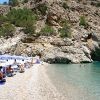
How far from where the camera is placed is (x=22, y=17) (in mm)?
136625

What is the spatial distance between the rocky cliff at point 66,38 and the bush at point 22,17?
3206mm

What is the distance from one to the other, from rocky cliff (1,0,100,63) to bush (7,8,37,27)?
10.5 ft

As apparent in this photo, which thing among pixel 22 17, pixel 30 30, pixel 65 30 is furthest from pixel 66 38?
pixel 22 17

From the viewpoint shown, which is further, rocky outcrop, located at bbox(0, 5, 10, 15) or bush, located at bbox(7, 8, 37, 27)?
rocky outcrop, located at bbox(0, 5, 10, 15)

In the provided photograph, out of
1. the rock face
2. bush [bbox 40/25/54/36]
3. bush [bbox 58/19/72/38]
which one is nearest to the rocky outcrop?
bush [bbox 58/19/72/38]

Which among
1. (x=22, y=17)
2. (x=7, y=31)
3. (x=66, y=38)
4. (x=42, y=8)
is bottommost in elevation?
(x=7, y=31)

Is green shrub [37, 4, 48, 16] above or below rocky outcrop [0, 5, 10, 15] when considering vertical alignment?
above

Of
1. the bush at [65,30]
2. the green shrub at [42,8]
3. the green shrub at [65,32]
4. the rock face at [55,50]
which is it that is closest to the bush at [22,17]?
the green shrub at [42,8]

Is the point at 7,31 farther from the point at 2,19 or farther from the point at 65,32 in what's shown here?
the point at 65,32

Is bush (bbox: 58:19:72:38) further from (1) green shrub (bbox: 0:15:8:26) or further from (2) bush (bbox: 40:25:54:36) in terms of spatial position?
(1) green shrub (bbox: 0:15:8:26)

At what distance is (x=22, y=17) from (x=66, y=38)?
105 feet

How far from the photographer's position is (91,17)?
142 m

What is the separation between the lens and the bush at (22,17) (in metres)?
128

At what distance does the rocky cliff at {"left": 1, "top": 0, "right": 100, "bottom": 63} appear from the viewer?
105m
